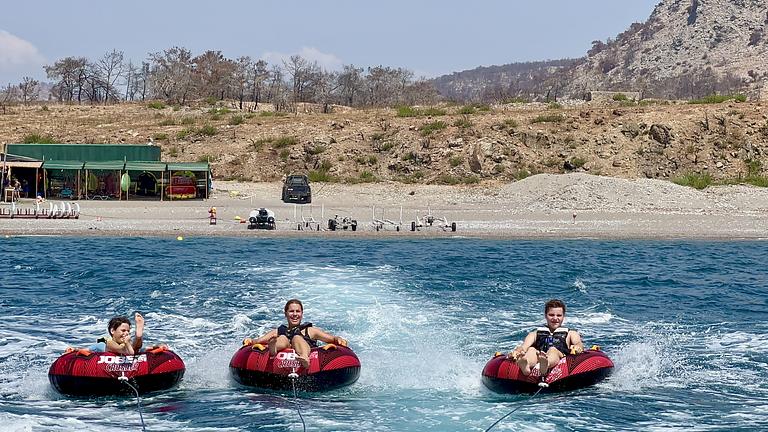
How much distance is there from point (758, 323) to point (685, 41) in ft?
586

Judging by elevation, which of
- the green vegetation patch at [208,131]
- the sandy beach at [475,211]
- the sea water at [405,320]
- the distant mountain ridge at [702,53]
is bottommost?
the sea water at [405,320]

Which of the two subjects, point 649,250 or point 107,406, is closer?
point 107,406

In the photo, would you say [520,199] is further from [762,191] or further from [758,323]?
[758,323]

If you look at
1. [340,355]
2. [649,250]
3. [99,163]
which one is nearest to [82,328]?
[340,355]

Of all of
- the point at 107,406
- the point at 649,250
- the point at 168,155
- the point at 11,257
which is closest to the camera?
the point at 107,406

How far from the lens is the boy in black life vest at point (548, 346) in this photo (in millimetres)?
14695

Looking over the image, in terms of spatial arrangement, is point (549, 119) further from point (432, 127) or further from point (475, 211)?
point (475, 211)

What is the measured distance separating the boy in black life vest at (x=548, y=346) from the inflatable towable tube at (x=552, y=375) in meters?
0.10

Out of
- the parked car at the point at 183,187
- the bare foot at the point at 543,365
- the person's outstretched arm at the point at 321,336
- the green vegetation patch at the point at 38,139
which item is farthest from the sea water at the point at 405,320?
the green vegetation patch at the point at 38,139

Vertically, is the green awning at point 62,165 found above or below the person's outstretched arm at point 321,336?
above

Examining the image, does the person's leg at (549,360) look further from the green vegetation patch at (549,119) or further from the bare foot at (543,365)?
the green vegetation patch at (549,119)

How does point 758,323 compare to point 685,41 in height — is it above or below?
below

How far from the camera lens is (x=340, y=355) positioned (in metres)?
15.2

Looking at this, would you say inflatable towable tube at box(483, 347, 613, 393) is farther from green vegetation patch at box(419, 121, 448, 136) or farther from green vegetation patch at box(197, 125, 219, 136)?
green vegetation patch at box(197, 125, 219, 136)
